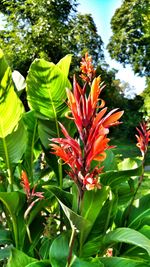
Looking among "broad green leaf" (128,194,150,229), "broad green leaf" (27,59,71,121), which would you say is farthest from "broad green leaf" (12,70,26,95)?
"broad green leaf" (128,194,150,229)

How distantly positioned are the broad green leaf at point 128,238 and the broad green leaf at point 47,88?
0.58 m

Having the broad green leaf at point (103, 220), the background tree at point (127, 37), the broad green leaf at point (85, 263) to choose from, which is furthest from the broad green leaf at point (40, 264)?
the background tree at point (127, 37)

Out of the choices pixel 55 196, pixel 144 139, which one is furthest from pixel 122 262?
pixel 144 139

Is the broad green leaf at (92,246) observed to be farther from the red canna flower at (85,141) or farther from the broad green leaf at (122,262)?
the red canna flower at (85,141)

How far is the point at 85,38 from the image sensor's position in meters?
13.8

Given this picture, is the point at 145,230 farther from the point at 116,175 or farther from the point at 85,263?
the point at 85,263

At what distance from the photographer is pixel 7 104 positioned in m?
1.54

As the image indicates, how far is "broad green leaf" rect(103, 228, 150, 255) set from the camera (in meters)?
1.17

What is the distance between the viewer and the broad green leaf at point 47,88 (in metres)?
1.56

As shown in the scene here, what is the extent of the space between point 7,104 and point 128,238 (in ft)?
2.30

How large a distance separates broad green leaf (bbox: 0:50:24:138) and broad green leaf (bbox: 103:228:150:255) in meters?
0.59

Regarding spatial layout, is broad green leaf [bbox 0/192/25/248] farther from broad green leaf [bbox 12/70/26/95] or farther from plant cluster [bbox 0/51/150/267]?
broad green leaf [bbox 12/70/26/95]

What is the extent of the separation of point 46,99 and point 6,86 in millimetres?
208

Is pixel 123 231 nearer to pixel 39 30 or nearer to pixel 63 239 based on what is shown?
pixel 63 239
